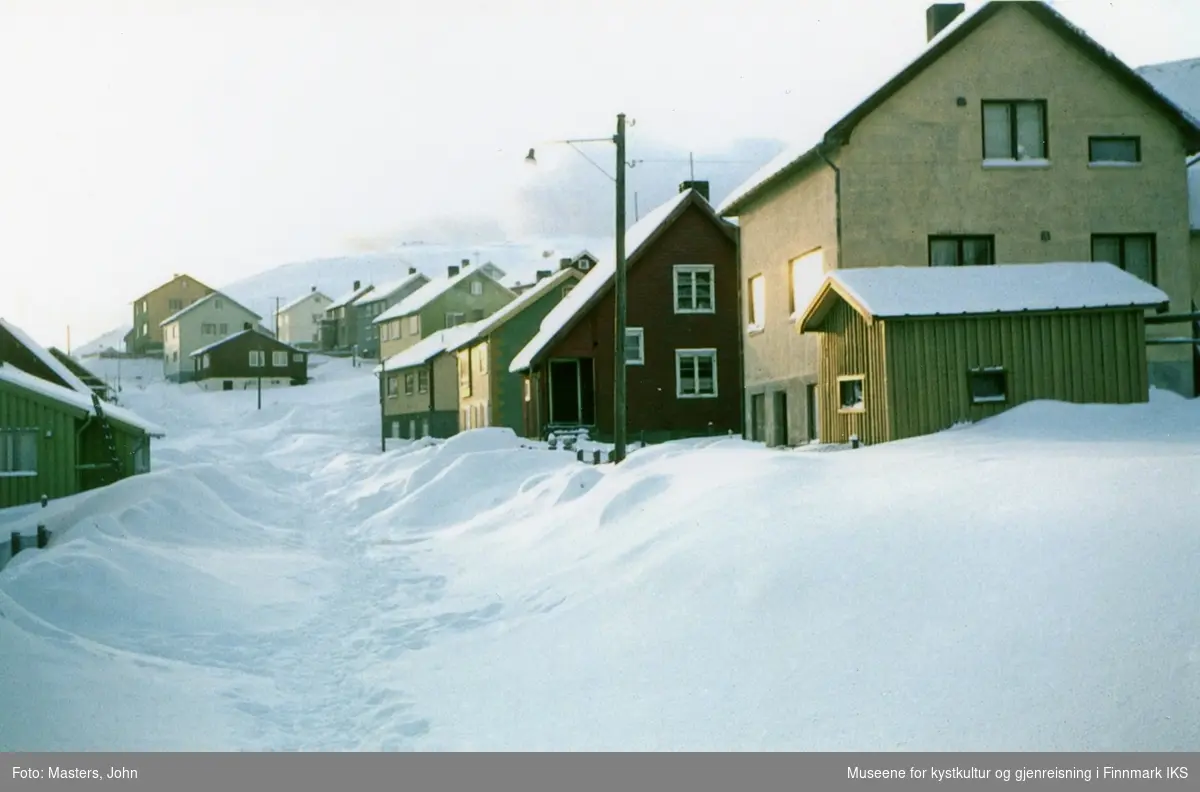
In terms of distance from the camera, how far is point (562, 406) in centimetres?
4178

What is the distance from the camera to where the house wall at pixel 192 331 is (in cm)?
9788

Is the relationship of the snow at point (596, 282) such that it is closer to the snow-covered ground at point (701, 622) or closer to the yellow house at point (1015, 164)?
the yellow house at point (1015, 164)

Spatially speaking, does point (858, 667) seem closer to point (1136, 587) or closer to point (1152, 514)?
point (1136, 587)

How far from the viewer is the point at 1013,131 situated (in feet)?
79.9

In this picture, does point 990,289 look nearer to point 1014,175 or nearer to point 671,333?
point 1014,175

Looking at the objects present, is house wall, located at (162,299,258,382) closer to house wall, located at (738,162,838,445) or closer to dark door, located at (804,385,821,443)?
house wall, located at (738,162,838,445)

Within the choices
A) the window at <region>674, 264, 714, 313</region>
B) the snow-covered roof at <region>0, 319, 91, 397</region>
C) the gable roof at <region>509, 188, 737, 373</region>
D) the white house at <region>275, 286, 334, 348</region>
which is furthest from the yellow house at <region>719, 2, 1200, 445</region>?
the white house at <region>275, 286, 334, 348</region>

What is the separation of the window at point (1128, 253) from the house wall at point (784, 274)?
6.10 metres

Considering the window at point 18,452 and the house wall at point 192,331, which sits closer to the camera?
the window at point 18,452

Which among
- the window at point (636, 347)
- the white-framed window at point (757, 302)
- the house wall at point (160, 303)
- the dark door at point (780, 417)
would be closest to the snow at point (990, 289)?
the dark door at point (780, 417)

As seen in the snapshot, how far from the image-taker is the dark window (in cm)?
2033

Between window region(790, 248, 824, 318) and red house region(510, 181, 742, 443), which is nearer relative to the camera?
window region(790, 248, 824, 318)

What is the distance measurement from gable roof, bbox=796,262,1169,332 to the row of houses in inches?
2.2
